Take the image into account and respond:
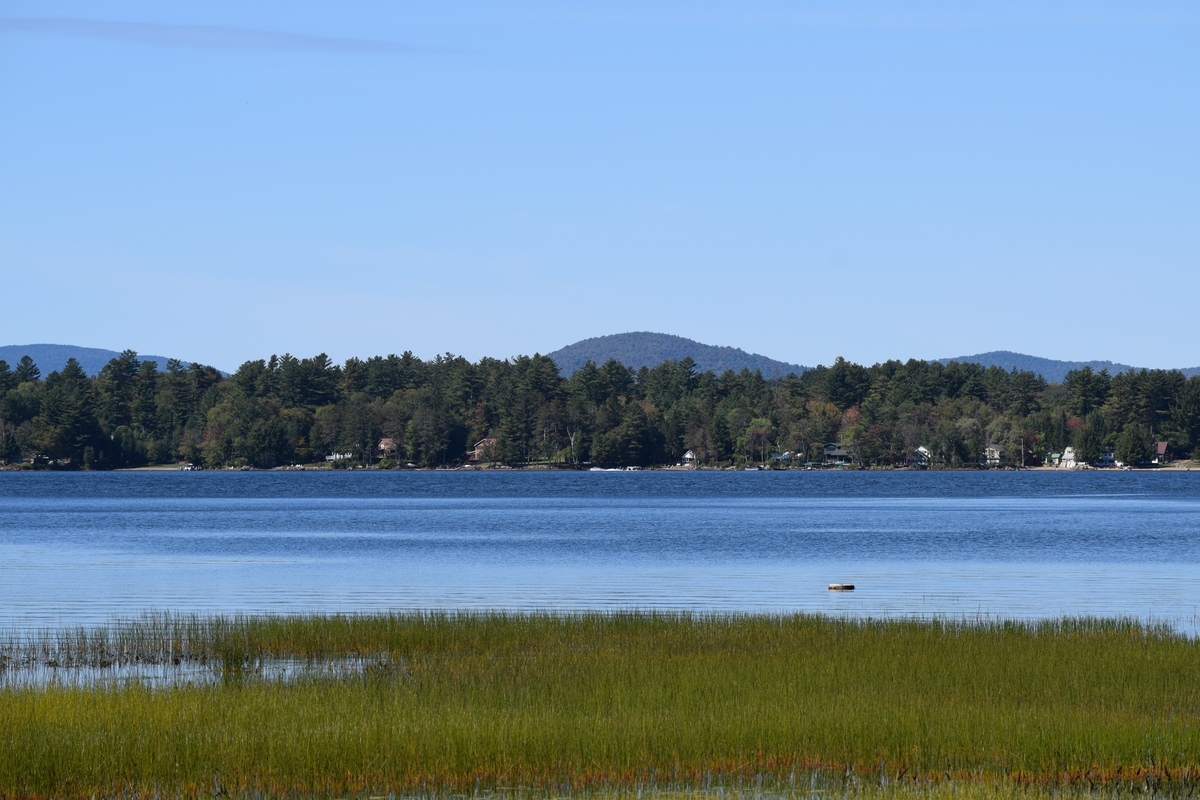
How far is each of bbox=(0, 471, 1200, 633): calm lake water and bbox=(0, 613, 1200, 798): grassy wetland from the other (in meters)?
8.16

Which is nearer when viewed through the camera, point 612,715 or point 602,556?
point 612,715

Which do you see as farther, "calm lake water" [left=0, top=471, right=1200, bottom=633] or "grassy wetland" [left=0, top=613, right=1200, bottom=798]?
"calm lake water" [left=0, top=471, right=1200, bottom=633]

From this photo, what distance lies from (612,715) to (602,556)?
112 feet

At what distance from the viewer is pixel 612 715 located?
57.1ft

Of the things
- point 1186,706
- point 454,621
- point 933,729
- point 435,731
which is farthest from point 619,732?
point 454,621

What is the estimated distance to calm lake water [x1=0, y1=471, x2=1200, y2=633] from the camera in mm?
34656

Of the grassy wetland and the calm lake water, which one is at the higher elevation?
the grassy wetland

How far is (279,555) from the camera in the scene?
5291 centimetres

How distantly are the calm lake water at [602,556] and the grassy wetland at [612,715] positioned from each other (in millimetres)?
8164

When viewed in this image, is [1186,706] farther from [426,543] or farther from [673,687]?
[426,543]

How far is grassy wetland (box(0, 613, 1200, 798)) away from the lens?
15.1 metres

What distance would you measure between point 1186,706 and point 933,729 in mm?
4361

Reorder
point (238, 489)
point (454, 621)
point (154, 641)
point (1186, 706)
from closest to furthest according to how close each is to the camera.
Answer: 1. point (1186, 706)
2. point (154, 641)
3. point (454, 621)
4. point (238, 489)

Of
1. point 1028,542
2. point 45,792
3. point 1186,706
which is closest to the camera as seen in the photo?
point 45,792
